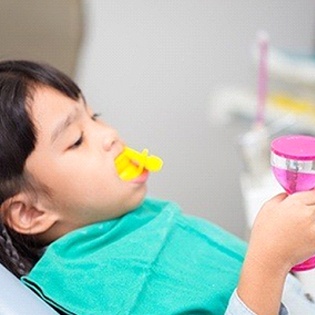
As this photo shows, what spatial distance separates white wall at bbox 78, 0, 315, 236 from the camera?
1.69m

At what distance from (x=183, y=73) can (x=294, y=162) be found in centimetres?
118

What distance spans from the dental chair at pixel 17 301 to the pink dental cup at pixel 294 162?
270mm

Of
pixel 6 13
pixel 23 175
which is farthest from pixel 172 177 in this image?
pixel 23 175

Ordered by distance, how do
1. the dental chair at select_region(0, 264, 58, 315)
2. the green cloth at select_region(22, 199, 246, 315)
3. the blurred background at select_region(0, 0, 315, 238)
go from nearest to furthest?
the dental chair at select_region(0, 264, 58, 315)
the green cloth at select_region(22, 199, 246, 315)
the blurred background at select_region(0, 0, 315, 238)

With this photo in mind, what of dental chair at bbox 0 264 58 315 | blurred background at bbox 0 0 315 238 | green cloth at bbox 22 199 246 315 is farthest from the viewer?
blurred background at bbox 0 0 315 238

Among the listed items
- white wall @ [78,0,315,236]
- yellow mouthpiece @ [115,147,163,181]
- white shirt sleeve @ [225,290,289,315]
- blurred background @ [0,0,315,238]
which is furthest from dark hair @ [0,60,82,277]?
white wall @ [78,0,315,236]

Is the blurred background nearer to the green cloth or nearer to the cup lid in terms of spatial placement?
the green cloth

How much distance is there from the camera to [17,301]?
65cm

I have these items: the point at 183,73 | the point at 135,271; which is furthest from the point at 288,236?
the point at 183,73

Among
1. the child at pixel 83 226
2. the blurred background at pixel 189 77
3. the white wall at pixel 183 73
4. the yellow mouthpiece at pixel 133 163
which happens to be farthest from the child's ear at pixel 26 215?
the white wall at pixel 183 73

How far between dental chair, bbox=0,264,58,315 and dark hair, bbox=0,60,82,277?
0.46ft

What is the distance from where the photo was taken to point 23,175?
2.67ft

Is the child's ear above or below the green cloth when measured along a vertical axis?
above

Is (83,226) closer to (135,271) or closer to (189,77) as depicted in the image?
(135,271)
